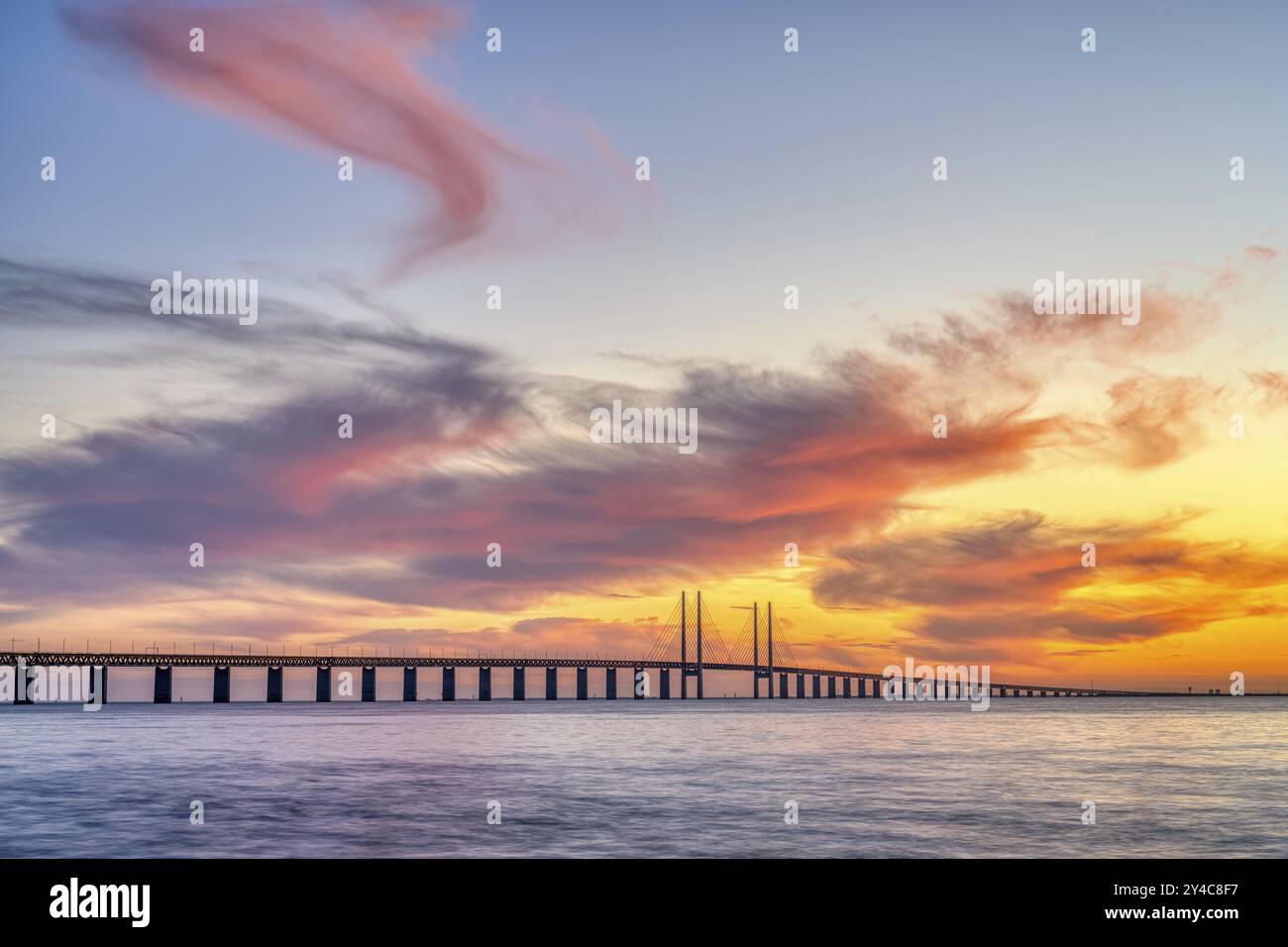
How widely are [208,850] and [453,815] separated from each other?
10533 mm

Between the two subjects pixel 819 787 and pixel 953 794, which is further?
pixel 819 787

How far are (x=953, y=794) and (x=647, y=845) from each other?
805 inches

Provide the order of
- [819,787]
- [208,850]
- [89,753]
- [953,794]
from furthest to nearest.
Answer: [89,753], [819,787], [953,794], [208,850]

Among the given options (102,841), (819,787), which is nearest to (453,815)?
(102,841)

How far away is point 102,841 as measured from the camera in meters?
36.6

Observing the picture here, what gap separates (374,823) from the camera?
133 ft
